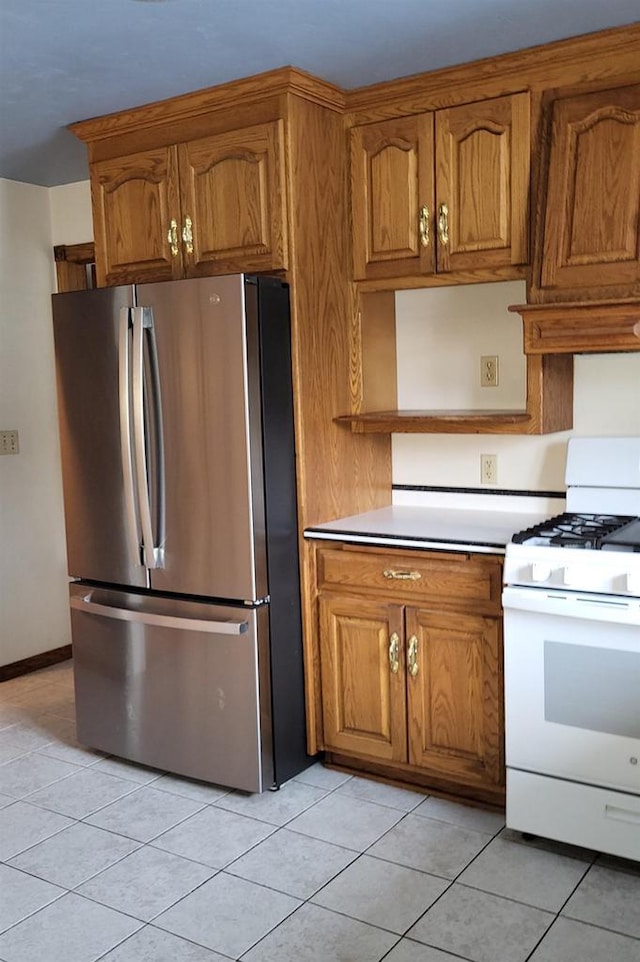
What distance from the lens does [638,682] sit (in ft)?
7.78

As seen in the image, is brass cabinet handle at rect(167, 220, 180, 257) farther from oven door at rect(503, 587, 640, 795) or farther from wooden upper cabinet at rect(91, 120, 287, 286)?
oven door at rect(503, 587, 640, 795)

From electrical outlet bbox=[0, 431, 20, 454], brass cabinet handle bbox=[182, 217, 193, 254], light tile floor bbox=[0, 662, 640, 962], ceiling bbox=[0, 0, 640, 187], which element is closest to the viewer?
light tile floor bbox=[0, 662, 640, 962]

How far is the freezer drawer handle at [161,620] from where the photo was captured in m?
2.89

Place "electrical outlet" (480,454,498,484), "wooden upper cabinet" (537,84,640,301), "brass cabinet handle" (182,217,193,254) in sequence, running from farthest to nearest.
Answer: "electrical outlet" (480,454,498,484)
"brass cabinet handle" (182,217,193,254)
"wooden upper cabinet" (537,84,640,301)

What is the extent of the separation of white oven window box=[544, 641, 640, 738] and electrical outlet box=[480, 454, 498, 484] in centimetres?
90

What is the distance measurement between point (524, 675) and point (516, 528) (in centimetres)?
54

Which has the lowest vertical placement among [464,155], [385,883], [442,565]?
[385,883]

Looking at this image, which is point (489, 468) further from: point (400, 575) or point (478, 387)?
point (400, 575)

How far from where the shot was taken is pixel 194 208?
314 centimetres

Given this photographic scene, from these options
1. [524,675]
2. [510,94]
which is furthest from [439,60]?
[524,675]

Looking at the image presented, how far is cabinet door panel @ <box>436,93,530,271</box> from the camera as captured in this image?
2.79 meters

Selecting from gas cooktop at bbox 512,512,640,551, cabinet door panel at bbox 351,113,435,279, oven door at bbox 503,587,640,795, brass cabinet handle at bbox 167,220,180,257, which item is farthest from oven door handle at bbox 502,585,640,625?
brass cabinet handle at bbox 167,220,180,257

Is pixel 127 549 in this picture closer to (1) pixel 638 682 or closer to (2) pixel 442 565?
(2) pixel 442 565

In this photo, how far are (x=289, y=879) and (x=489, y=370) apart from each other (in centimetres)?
179
